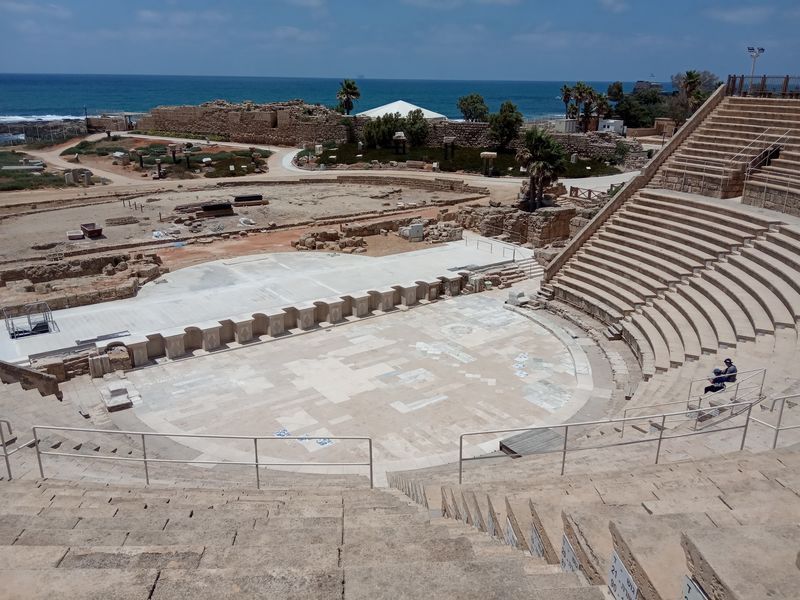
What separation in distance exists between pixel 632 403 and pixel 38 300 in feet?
69.2

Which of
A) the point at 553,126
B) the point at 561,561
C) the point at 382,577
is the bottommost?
the point at 561,561

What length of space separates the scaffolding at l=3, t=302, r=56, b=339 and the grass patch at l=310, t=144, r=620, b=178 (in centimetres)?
3984

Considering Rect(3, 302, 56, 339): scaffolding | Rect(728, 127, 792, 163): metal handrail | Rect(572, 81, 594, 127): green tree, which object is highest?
Rect(572, 81, 594, 127): green tree

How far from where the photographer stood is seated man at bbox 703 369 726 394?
12547mm

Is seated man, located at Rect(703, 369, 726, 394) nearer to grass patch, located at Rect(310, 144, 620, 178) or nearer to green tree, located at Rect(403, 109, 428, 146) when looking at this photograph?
grass patch, located at Rect(310, 144, 620, 178)

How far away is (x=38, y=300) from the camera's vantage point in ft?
74.6

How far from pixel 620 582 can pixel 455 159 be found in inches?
2205

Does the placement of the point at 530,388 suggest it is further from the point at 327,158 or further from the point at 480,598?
the point at 327,158

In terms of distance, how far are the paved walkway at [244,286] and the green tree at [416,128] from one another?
32.4 m

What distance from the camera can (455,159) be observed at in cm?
5831

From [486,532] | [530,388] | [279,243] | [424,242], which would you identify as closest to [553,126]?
[424,242]

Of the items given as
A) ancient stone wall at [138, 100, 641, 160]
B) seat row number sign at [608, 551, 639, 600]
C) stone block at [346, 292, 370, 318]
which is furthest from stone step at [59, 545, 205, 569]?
ancient stone wall at [138, 100, 641, 160]

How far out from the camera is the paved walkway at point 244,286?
21.1 metres

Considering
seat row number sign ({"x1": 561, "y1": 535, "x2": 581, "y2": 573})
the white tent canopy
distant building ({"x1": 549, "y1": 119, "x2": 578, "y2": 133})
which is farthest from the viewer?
the white tent canopy
